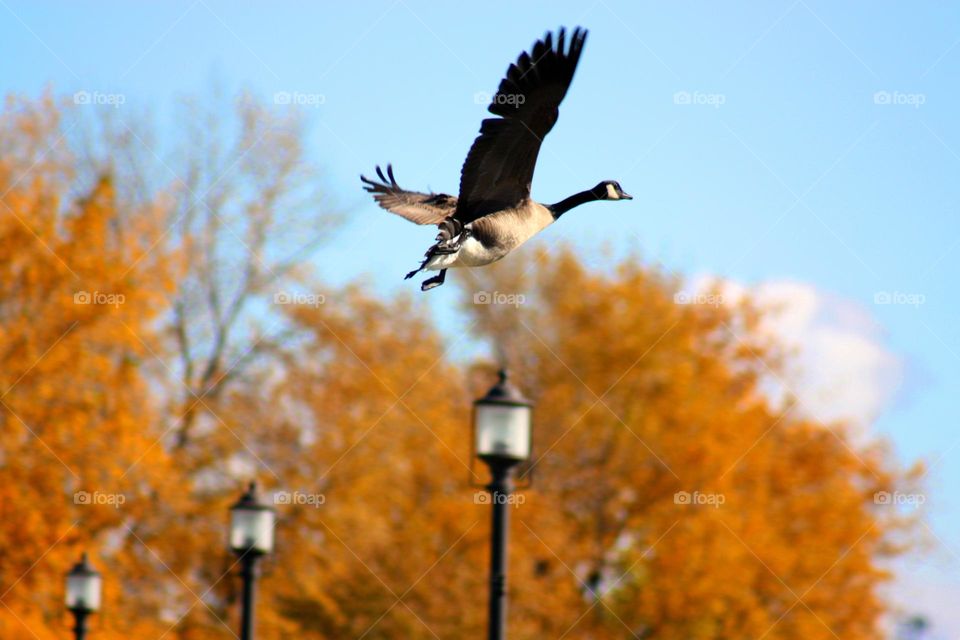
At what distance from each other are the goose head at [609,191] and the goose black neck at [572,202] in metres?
0.01

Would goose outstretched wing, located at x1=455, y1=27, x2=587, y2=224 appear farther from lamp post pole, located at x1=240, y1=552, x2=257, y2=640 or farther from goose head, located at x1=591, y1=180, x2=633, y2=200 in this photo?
lamp post pole, located at x1=240, y1=552, x2=257, y2=640

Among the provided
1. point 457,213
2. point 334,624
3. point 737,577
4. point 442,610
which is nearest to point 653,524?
point 737,577

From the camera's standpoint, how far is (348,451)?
77.0 feet

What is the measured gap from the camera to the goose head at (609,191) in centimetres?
267

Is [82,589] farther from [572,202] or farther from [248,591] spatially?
[572,202]

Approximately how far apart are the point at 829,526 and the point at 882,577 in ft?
7.16

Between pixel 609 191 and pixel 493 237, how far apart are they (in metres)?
0.33

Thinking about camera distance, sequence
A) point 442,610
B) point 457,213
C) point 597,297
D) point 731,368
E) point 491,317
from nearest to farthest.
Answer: point 457,213
point 442,610
point 597,297
point 491,317
point 731,368

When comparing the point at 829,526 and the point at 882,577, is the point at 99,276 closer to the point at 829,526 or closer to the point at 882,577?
the point at 829,526

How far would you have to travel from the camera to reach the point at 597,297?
87.4 ft

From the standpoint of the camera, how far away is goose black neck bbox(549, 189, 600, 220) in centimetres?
272

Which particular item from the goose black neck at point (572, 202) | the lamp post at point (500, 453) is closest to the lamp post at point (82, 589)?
the lamp post at point (500, 453)

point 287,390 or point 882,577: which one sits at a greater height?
point 287,390

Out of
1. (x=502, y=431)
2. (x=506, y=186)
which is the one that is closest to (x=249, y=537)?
(x=502, y=431)
